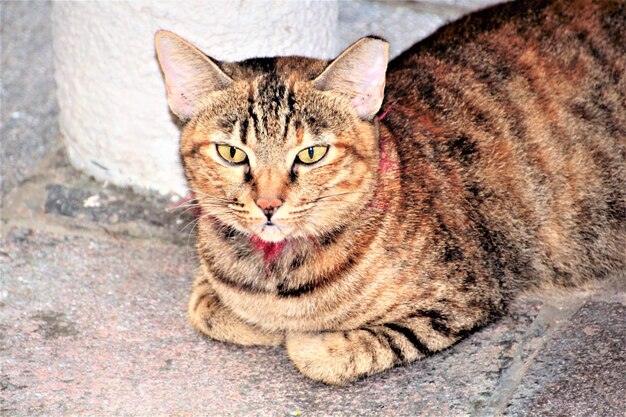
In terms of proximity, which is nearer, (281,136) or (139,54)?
(281,136)

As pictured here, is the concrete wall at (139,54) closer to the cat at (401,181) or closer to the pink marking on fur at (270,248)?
the cat at (401,181)

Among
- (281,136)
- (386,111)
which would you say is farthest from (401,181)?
(281,136)

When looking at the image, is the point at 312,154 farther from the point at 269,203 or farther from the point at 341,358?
the point at 341,358

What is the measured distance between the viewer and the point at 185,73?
3367mm

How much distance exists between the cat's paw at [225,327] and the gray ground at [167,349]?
4 centimetres

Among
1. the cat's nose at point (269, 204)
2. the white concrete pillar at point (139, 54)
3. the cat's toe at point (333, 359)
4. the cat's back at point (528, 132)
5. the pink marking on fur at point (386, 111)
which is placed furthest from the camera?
the white concrete pillar at point (139, 54)

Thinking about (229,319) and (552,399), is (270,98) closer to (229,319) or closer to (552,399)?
(229,319)

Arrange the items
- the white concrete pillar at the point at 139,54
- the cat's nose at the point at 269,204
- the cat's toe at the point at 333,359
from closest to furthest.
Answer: the cat's nose at the point at 269,204 → the cat's toe at the point at 333,359 → the white concrete pillar at the point at 139,54

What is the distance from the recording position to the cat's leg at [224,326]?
142 inches

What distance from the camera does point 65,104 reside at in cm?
460

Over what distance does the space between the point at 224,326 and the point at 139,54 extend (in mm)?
1312

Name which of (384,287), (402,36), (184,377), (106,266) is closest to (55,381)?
(184,377)

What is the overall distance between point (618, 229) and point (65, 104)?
2.52m

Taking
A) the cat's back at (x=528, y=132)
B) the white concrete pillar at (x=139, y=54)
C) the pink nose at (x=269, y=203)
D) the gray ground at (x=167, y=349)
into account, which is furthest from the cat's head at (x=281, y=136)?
the white concrete pillar at (x=139, y=54)
